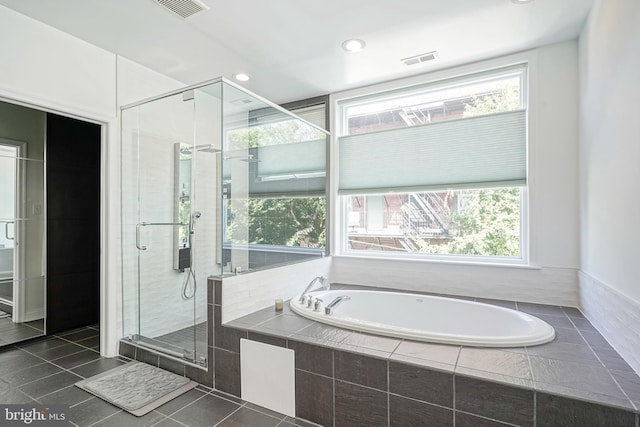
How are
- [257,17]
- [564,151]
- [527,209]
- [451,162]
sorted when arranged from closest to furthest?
1. [257,17]
2. [564,151]
3. [527,209]
4. [451,162]

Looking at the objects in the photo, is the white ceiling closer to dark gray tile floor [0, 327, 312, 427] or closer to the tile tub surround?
the tile tub surround

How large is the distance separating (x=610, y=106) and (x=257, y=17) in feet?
7.31

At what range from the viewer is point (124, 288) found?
111 inches

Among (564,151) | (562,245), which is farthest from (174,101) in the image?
(562,245)

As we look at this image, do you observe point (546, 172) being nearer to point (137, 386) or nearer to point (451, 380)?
point (451, 380)

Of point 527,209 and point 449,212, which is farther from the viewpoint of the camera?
point 449,212

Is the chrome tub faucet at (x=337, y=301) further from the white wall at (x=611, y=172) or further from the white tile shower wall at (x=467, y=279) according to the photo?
the white wall at (x=611, y=172)

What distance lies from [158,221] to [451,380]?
8.44ft

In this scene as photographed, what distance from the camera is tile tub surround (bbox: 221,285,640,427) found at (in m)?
1.38

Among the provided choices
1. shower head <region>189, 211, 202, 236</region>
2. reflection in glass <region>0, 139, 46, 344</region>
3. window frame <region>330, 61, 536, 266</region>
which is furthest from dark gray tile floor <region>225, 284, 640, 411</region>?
reflection in glass <region>0, 139, 46, 344</region>

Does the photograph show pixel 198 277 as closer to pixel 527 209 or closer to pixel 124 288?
pixel 124 288

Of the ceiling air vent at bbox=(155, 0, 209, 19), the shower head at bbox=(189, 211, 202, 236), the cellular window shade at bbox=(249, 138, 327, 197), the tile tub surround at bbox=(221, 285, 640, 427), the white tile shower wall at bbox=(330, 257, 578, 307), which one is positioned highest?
the ceiling air vent at bbox=(155, 0, 209, 19)

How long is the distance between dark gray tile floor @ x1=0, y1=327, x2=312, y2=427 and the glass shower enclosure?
1.20 ft

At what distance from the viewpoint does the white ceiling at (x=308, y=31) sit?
2.14 m
